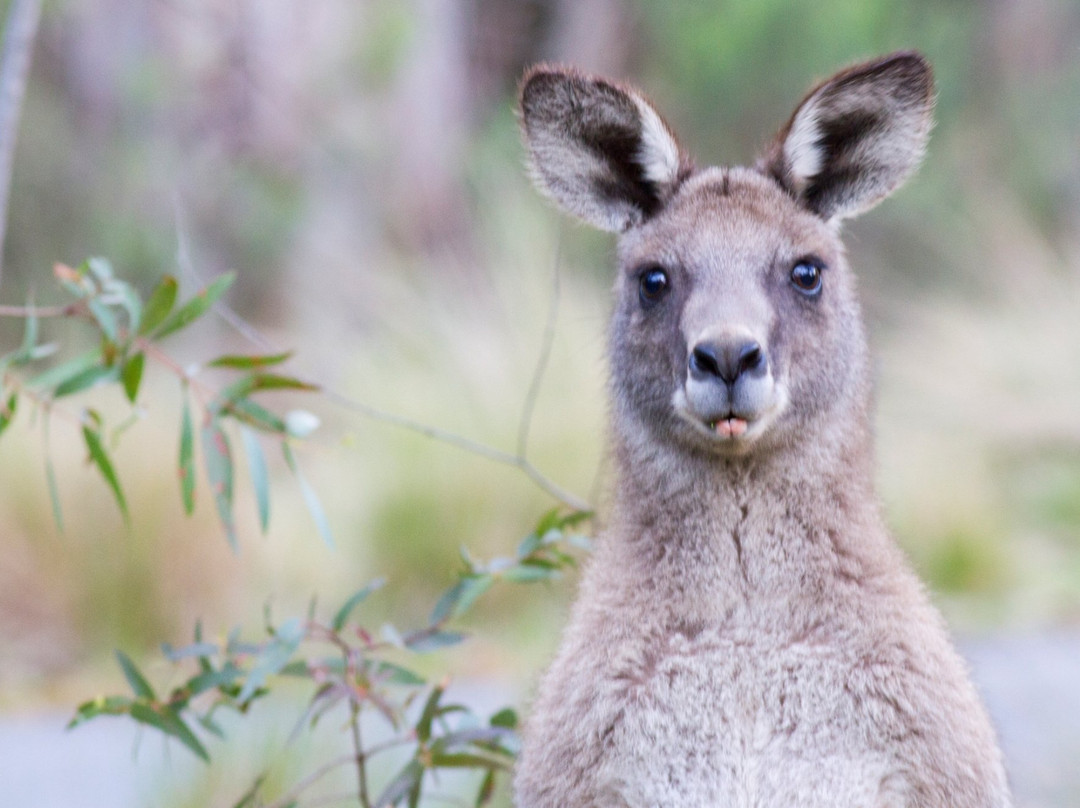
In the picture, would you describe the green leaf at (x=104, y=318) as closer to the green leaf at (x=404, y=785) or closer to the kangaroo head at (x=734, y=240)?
the kangaroo head at (x=734, y=240)

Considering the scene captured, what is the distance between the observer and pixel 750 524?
9.46ft

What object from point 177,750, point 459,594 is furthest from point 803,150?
point 177,750

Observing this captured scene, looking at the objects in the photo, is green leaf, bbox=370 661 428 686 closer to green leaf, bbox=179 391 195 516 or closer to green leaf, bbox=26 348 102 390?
green leaf, bbox=179 391 195 516

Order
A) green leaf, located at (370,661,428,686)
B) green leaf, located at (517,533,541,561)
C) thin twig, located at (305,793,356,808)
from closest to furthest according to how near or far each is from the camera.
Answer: green leaf, located at (370,661,428,686) → green leaf, located at (517,533,541,561) → thin twig, located at (305,793,356,808)

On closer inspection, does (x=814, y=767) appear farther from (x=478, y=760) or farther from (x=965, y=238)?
(x=965, y=238)

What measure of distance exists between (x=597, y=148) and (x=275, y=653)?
4.75 ft

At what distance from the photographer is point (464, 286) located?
10.1 metres

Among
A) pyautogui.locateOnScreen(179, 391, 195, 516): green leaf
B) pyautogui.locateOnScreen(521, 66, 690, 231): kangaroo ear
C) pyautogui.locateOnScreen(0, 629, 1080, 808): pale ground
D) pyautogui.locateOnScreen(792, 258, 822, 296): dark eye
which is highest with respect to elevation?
pyautogui.locateOnScreen(521, 66, 690, 231): kangaroo ear

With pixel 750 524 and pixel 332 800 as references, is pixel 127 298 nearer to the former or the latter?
pixel 332 800

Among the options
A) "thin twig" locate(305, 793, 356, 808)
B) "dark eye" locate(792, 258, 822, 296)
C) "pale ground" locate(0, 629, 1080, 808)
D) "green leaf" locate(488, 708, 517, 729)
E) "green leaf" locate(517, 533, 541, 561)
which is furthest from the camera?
"pale ground" locate(0, 629, 1080, 808)

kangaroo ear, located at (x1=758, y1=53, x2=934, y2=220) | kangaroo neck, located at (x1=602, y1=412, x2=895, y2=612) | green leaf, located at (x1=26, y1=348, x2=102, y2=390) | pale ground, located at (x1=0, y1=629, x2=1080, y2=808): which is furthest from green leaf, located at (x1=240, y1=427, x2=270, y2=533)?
kangaroo ear, located at (x1=758, y1=53, x2=934, y2=220)

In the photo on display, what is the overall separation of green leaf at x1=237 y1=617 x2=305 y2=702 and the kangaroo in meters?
0.80

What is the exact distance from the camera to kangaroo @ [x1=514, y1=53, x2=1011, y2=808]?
2.72m

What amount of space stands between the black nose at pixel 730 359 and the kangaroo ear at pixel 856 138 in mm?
646
